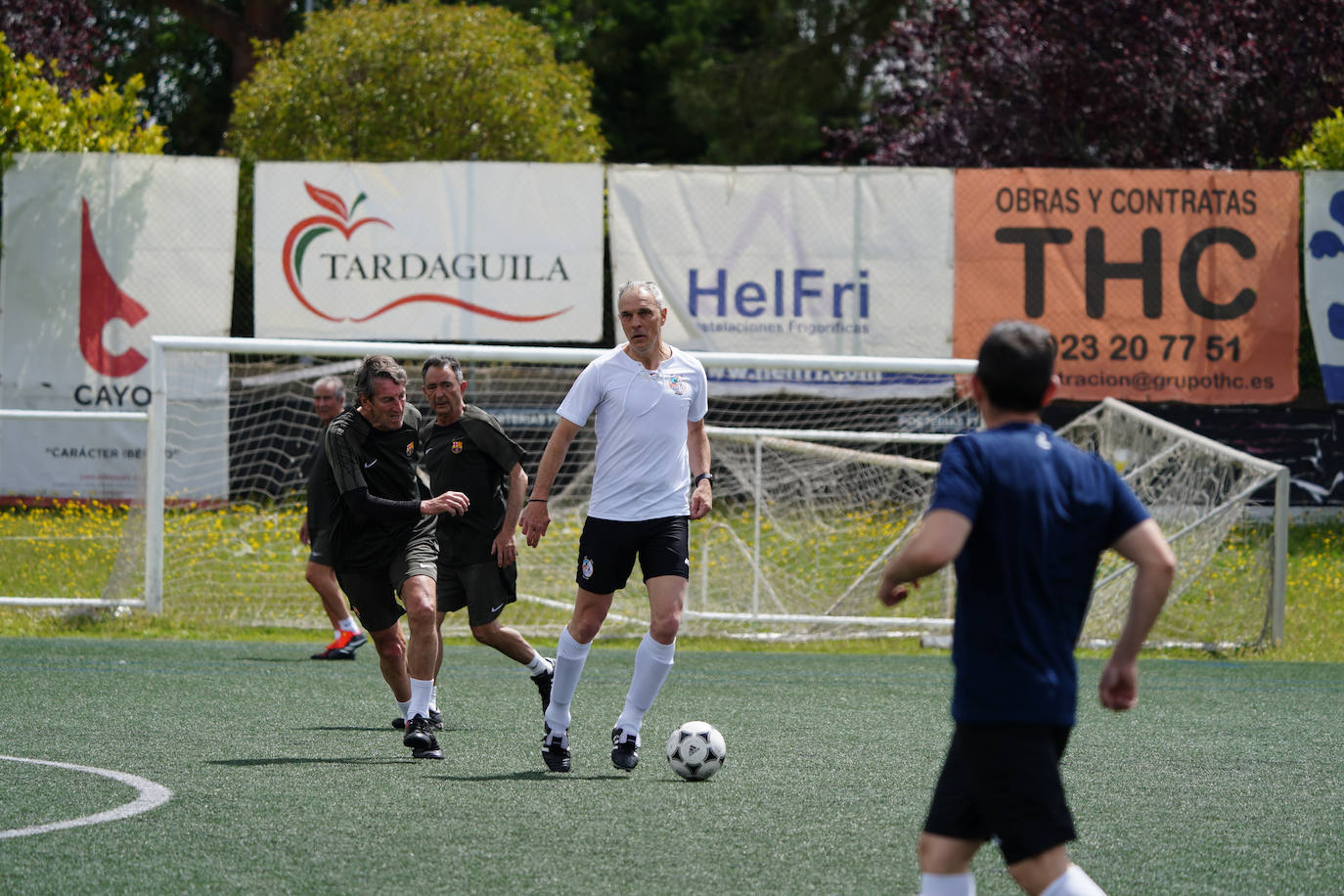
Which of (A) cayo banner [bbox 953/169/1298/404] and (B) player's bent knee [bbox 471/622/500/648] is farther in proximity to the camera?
(A) cayo banner [bbox 953/169/1298/404]

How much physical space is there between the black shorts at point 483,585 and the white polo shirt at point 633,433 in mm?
1295

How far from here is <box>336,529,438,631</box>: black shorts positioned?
7.02m

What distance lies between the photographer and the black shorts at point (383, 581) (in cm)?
702

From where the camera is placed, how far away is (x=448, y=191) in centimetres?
1662

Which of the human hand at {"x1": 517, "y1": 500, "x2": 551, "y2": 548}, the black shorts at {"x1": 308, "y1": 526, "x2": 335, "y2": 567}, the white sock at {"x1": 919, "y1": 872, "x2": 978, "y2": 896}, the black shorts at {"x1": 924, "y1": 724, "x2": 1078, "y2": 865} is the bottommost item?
the white sock at {"x1": 919, "y1": 872, "x2": 978, "y2": 896}

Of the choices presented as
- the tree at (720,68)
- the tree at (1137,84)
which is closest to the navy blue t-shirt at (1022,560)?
the tree at (1137,84)

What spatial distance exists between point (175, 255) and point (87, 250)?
2.83ft

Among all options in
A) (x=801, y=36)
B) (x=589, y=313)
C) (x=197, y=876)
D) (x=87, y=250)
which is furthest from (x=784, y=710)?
(x=801, y=36)

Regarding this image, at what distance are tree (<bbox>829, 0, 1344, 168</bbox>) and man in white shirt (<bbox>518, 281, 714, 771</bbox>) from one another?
15720 mm

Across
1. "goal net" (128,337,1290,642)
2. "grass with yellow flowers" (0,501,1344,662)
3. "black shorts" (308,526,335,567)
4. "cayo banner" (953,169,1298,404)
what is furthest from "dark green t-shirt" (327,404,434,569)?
"cayo banner" (953,169,1298,404)

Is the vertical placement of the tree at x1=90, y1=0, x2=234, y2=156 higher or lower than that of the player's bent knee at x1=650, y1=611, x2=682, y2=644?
higher

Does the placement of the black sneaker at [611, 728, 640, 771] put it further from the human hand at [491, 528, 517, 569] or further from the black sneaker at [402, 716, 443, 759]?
the human hand at [491, 528, 517, 569]

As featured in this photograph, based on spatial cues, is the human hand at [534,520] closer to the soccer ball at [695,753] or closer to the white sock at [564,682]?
the white sock at [564,682]

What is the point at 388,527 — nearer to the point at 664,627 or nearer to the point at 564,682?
the point at 564,682
